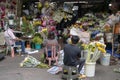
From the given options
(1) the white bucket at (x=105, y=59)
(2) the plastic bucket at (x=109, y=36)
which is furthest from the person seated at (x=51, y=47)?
(2) the plastic bucket at (x=109, y=36)

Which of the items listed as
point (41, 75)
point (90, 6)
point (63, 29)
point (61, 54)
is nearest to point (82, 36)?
point (61, 54)

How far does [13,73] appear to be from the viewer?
9172 millimetres

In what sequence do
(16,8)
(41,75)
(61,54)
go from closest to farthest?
(41,75) → (61,54) → (16,8)

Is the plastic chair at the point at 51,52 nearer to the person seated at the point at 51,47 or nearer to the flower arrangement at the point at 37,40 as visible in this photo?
the person seated at the point at 51,47

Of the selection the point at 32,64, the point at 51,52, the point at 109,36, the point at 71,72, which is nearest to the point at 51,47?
the point at 51,52

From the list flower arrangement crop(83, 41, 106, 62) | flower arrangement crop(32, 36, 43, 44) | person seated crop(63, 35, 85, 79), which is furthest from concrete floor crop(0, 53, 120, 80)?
flower arrangement crop(32, 36, 43, 44)

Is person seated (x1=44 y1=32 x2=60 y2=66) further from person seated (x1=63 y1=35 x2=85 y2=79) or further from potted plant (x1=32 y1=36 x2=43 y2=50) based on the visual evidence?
potted plant (x1=32 y1=36 x2=43 y2=50)

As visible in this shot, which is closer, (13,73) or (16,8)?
(13,73)

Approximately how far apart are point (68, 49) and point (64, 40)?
590 centimetres

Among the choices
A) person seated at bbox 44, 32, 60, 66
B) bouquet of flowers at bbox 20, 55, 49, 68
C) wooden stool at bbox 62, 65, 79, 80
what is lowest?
bouquet of flowers at bbox 20, 55, 49, 68

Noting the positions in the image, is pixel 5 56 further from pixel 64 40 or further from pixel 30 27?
pixel 64 40

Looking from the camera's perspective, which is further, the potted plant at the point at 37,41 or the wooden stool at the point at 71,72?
the potted plant at the point at 37,41

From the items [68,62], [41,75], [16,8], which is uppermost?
[16,8]

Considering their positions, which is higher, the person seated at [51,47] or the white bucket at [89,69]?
the person seated at [51,47]
